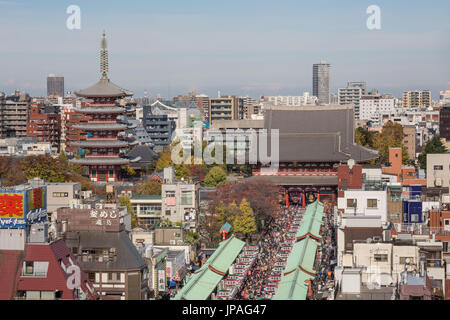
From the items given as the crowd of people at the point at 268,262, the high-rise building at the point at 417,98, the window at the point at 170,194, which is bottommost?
the crowd of people at the point at 268,262

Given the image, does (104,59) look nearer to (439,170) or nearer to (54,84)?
(439,170)

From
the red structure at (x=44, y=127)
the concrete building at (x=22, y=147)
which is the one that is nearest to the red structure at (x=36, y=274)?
the concrete building at (x=22, y=147)

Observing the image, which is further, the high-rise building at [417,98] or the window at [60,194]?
the high-rise building at [417,98]

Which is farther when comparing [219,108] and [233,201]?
[219,108]

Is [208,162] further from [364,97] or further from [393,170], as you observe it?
[364,97]

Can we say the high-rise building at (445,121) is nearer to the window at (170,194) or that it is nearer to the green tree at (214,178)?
the green tree at (214,178)

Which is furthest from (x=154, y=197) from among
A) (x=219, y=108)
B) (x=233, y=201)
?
(x=219, y=108)
